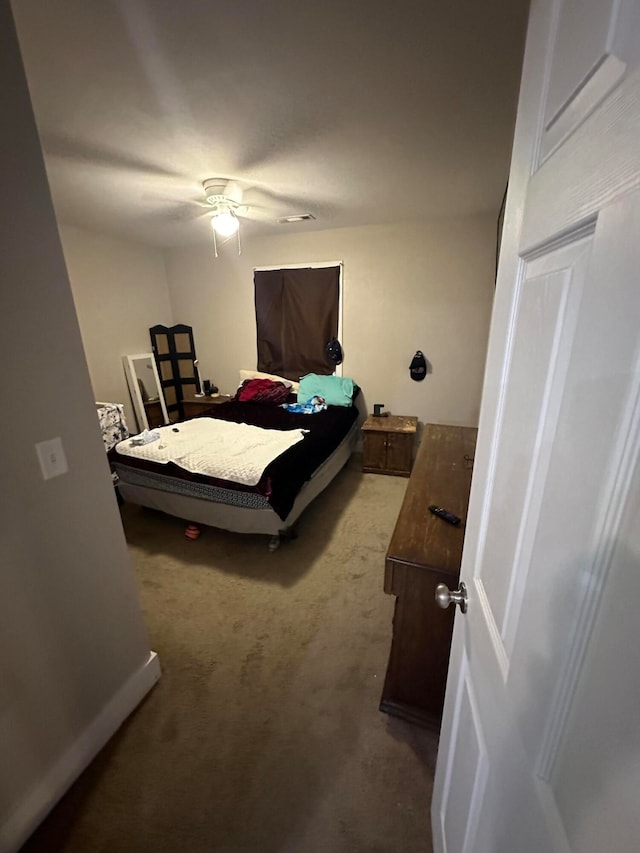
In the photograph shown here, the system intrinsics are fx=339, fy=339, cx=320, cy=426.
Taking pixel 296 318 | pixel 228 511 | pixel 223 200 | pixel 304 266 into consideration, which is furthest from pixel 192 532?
pixel 304 266

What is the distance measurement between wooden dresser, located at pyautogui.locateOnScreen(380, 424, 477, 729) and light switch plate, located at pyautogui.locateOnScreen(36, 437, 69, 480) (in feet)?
3.74

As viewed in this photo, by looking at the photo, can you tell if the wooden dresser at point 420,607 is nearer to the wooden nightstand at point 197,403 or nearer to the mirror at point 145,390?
the wooden nightstand at point 197,403

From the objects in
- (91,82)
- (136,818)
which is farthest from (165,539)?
(91,82)

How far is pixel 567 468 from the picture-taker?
0.37 meters

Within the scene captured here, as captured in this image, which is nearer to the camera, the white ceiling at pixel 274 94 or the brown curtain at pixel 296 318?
the white ceiling at pixel 274 94

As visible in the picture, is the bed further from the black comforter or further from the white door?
the white door

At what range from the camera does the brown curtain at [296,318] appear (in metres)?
3.74

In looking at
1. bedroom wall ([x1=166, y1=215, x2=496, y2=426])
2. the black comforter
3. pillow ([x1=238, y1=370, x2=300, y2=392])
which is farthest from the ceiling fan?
pillow ([x1=238, y1=370, x2=300, y2=392])

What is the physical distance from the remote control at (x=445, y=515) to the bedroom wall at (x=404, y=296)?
7.74 feet

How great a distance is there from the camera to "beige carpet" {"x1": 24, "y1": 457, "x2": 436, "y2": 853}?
1086mm

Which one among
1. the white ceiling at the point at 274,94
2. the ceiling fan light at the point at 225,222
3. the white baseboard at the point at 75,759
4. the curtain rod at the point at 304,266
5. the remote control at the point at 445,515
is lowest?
the white baseboard at the point at 75,759

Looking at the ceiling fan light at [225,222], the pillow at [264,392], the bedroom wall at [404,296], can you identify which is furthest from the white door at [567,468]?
the pillow at [264,392]

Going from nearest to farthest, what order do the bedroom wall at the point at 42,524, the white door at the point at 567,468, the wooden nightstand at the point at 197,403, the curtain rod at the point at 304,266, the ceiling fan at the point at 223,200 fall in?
the white door at the point at 567,468 < the bedroom wall at the point at 42,524 < the ceiling fan at the point at 223,200 < the curtain rod at the point at 304,266 < the wooden nightstand at the point at 197,403

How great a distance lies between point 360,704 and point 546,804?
1.31 m
